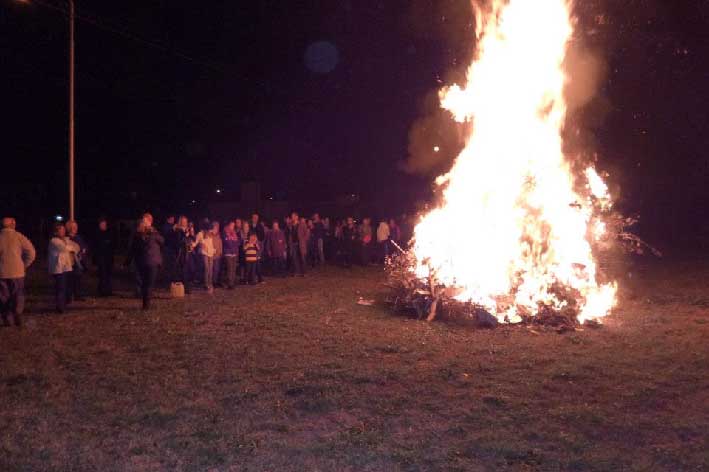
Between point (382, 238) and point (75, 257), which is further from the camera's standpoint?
point (382, 238)

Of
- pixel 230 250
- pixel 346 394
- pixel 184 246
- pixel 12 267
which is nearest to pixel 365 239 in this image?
pixel 230 250

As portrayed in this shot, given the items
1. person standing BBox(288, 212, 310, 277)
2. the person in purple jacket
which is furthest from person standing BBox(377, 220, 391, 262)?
the person in purple jacket

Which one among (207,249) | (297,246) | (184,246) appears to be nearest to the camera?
(207,249)

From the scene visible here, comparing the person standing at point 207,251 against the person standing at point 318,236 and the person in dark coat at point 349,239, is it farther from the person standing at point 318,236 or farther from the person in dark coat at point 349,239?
the person in dark coat at point 349,239

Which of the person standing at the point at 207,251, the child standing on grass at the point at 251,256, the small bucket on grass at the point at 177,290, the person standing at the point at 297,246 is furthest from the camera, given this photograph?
the person standing at the point at 297,246

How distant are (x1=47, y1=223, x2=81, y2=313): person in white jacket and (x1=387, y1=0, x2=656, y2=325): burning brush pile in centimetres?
602

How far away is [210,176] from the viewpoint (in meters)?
44.0

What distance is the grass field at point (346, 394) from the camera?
520 centimetres

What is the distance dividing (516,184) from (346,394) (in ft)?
22.1

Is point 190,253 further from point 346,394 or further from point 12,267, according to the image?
point 346,394

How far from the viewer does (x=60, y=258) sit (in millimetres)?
11359

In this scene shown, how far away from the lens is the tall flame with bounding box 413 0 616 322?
38.1ft

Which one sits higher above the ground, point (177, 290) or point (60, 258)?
point (60, 258)

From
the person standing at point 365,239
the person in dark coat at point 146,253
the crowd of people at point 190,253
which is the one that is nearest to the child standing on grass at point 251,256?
the crowd of people at point 190,253
